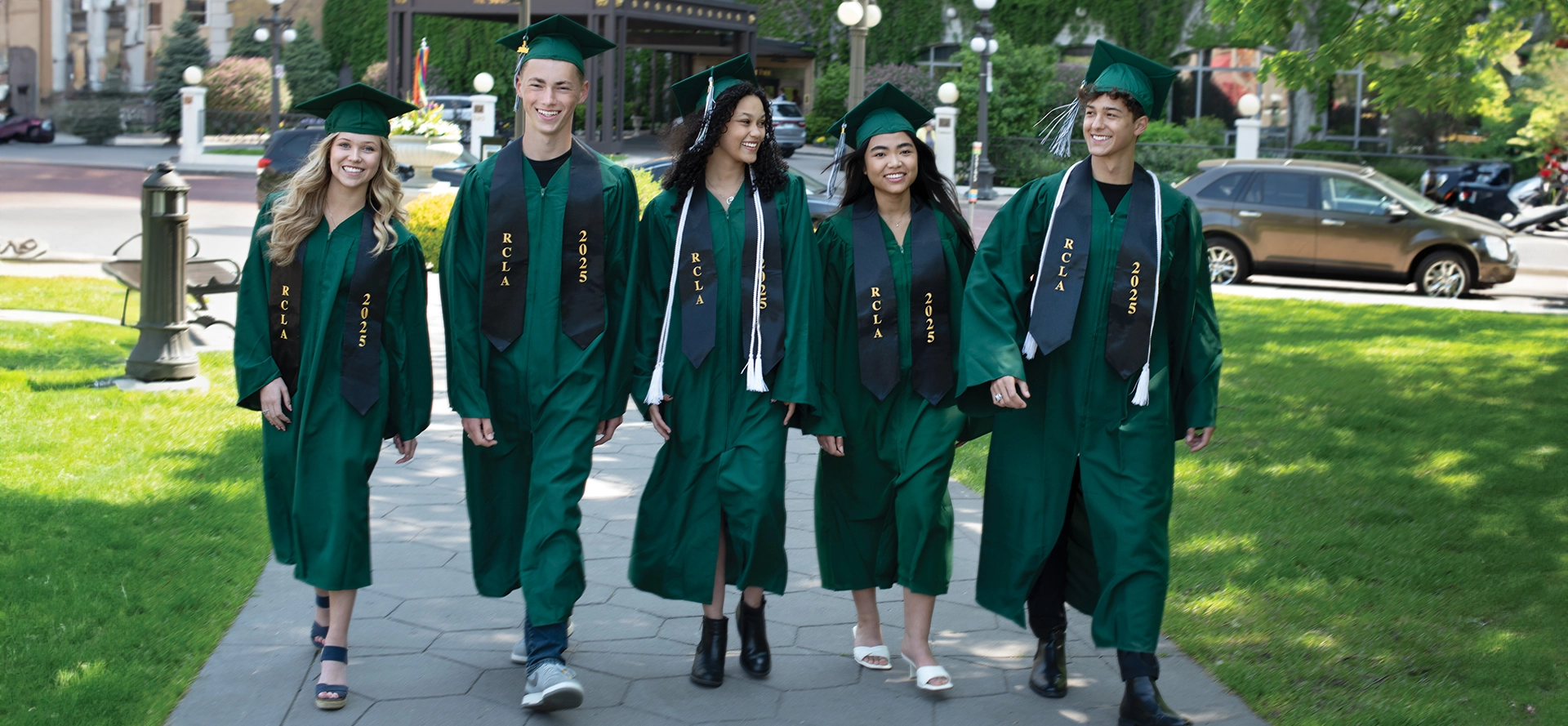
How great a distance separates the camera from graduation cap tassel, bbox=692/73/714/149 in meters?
4.15

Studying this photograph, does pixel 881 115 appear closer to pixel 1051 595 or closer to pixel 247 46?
pixel 1051 595

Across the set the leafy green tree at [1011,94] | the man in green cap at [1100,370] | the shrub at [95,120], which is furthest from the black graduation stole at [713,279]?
the shrub at [95,120]

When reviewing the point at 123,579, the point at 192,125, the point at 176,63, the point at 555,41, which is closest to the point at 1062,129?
the point at 555,41

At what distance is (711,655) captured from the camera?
4.23 meters

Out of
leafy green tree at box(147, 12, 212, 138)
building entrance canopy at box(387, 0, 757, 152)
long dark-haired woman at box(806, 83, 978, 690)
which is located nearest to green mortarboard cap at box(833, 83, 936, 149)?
long dark-haired woman at box(806, 83, 978, 690)

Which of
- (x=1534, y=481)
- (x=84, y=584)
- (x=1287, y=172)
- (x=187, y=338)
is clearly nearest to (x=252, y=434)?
(x=187, y=338)

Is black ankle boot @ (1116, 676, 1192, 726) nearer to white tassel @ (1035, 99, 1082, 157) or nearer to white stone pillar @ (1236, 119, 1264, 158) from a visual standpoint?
white tassel @ (1035, 99, 1082, 157)

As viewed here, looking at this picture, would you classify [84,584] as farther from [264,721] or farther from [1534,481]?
[1534,481]

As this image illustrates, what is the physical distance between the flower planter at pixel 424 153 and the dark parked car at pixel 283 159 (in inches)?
8.3

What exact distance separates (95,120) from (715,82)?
4526cm

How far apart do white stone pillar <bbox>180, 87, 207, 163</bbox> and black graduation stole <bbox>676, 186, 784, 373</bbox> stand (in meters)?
33.8

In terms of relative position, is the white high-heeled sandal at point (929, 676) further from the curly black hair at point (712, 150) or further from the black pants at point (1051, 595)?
the curly black hair at point (712, 150)

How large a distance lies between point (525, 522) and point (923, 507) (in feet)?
3.95

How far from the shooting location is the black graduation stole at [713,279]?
162 inches
